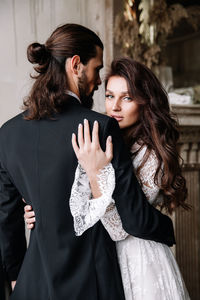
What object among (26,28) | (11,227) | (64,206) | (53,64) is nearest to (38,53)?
(53,64)

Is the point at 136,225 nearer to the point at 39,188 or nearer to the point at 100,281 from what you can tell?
the point at 100,281

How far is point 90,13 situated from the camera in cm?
301

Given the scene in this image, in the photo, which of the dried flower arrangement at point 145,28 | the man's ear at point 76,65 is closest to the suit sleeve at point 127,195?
the man's ear at point 76,65

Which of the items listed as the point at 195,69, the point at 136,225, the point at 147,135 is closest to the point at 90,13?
the point at 147,135

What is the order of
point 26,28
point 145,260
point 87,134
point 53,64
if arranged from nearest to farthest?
point 87,134 → point 53,64 → point 145,260 → point 26,28

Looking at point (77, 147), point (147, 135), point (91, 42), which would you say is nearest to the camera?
point (77, 147)

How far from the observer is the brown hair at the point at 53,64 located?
4.70 feet

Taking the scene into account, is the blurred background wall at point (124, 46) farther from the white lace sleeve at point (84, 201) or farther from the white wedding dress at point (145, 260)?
the white lace sleeve at point (84, 201)

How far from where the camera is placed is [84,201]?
143cm

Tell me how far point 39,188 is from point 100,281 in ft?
1.28

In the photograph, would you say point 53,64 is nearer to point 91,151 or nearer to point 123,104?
point 91,151

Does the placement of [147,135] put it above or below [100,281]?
above

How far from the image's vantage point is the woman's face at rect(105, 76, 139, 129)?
1873 millimetres

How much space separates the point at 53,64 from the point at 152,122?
0.55m
